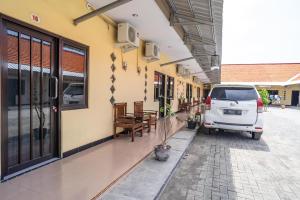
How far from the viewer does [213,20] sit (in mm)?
4500

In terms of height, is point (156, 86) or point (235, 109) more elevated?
point (156, 86)

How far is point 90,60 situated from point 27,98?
158 centimetres

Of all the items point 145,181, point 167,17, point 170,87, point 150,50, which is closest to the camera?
point 145,181

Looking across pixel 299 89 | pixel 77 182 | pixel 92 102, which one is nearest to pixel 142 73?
pixel 92 102

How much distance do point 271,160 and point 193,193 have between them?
93.0 inches

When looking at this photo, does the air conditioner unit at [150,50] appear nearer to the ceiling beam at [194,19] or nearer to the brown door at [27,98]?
the ceiling beam at [194,19]

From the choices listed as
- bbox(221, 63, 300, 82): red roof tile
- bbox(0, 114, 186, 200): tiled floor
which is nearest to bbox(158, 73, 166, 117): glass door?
bbox(0, 114, 186, 200): tiled floor

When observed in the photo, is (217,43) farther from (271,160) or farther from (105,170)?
(105,170)

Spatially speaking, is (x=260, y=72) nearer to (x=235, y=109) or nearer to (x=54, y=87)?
(x=235, y=109)

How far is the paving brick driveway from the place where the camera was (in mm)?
2732

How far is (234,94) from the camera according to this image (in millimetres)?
5941

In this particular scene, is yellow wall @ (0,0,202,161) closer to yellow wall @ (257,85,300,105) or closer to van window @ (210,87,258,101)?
van window @ (210,87,258,101)

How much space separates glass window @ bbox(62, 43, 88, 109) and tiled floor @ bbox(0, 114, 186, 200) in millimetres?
972

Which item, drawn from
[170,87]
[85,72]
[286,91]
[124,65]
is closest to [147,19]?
[124,65]
